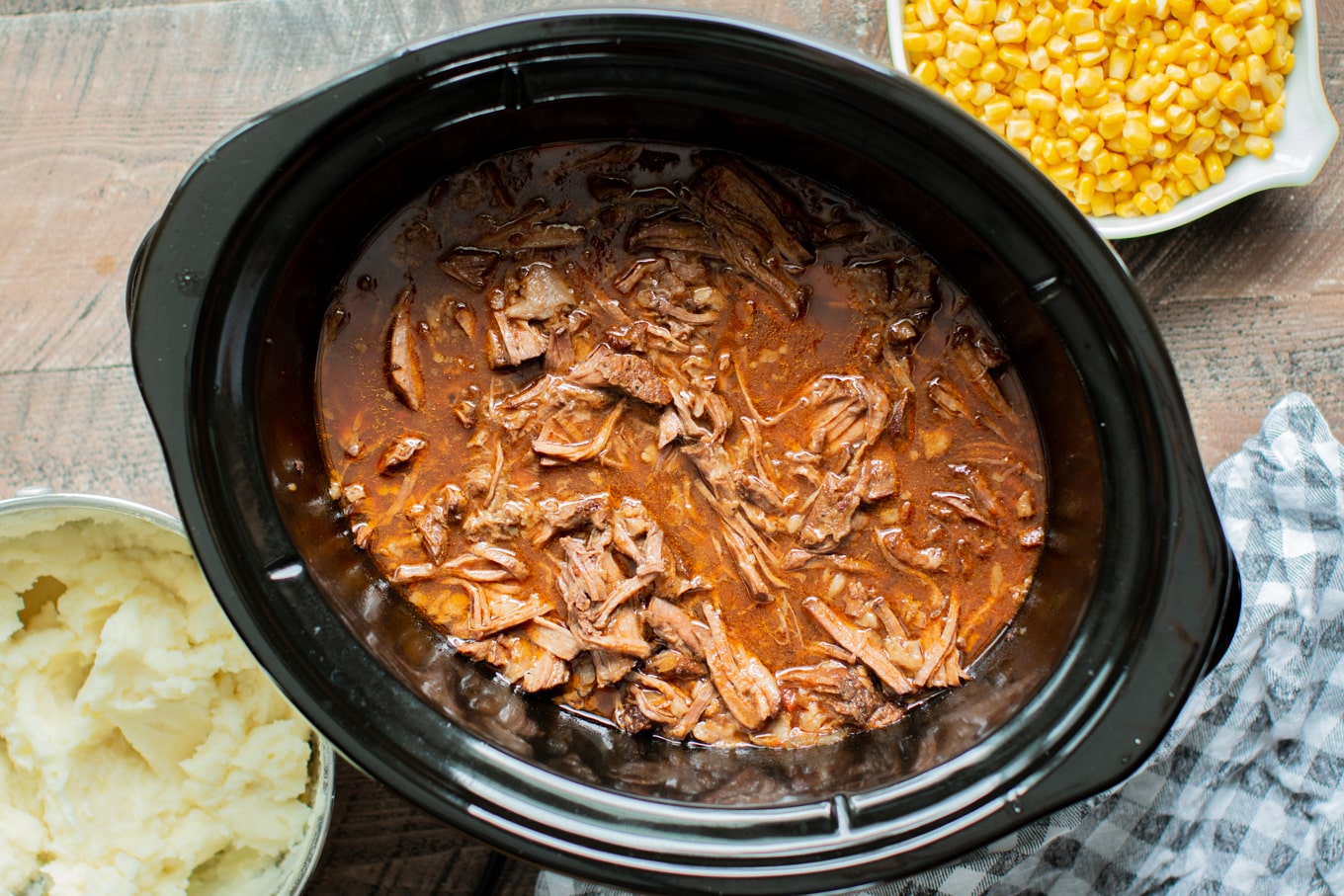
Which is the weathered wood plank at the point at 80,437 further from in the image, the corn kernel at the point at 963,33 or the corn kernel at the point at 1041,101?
the corn kernel at the point at 1041,101

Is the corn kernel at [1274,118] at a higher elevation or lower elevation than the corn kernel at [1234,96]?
lower

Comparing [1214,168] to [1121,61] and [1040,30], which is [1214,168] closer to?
[1121,61]

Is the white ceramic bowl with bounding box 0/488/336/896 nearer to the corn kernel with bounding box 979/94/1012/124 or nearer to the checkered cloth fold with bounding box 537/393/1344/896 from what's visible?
the checkered cloth fold with bounding box 537/393/1344/896

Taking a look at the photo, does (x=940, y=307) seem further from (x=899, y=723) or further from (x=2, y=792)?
(x=2, y=792)

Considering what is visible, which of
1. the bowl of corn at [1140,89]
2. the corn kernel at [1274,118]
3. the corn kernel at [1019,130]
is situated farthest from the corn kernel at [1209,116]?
the corn kernel at [1019,130]

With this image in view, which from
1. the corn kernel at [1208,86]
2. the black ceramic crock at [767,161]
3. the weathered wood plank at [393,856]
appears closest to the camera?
the black ceramic crock at [767,161]

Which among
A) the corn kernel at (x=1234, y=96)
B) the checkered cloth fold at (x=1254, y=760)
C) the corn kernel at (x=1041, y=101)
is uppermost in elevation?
the corn kernel at (x=1234, y=96)
